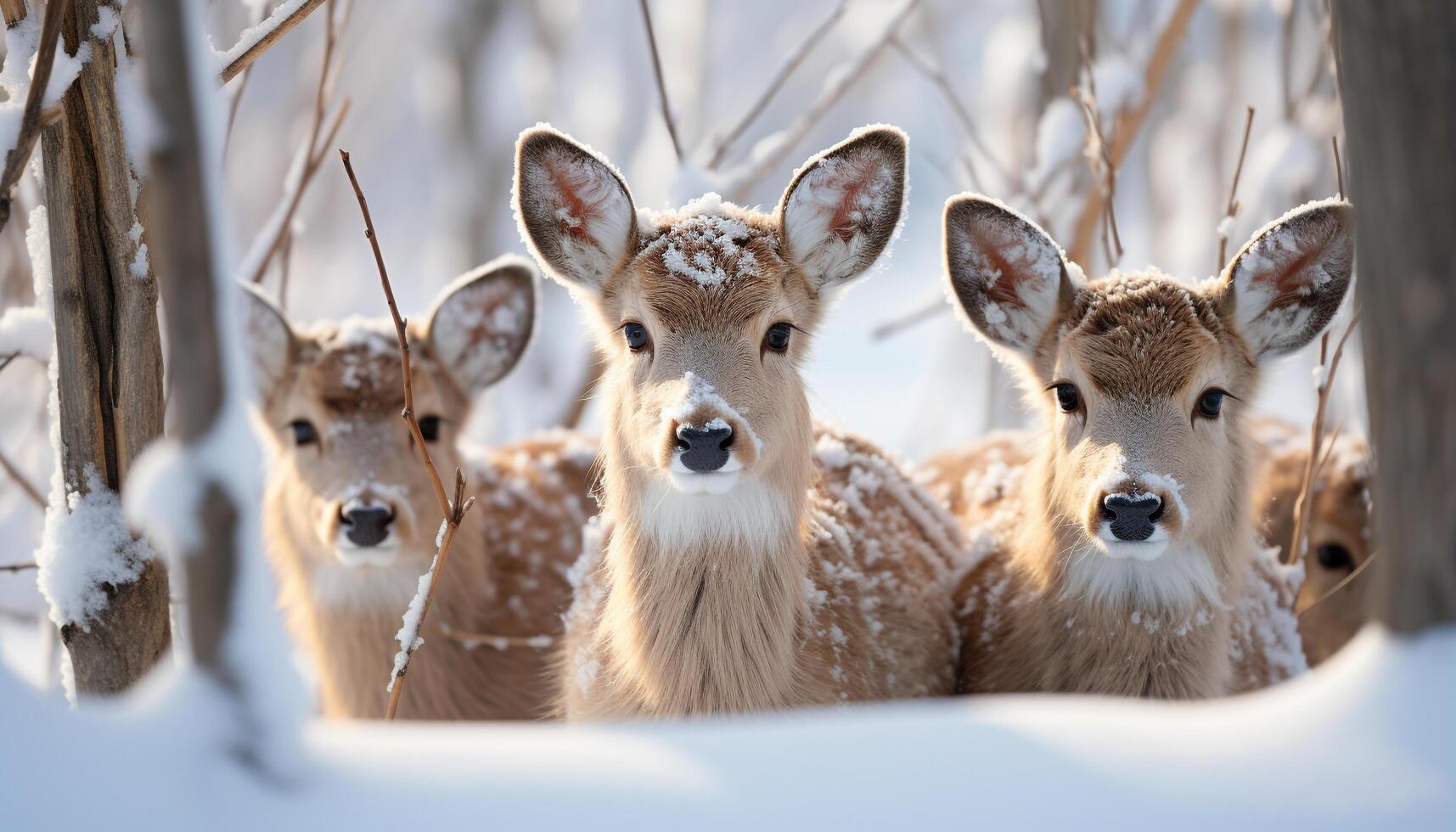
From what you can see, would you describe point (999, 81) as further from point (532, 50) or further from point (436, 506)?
point (436, 506)

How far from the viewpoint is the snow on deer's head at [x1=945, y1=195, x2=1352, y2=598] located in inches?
135

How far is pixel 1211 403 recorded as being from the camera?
3686 mm

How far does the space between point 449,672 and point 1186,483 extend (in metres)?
2.70

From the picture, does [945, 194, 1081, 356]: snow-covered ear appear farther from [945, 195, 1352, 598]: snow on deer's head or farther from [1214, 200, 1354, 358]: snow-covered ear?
[1214, 200, 1354, 358]: snow-covered ear

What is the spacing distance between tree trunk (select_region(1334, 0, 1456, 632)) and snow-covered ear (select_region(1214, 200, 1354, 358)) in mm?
1923

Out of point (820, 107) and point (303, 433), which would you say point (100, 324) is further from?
point (820, 107)

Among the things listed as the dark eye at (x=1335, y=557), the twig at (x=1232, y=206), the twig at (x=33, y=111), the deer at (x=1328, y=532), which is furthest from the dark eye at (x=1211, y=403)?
the twig at (x=33, y=111)

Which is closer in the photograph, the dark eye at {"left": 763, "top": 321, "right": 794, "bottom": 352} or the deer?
the dark eye at {"left": 763, "top": 321, "right": 794, "bottom": 352}

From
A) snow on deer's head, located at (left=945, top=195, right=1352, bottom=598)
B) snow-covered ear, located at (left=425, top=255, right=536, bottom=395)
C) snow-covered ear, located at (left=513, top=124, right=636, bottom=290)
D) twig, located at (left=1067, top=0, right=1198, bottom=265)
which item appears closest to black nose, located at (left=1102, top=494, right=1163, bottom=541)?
snow on deer's head, located at (left=945, top=195, right=1352, bottom=598)

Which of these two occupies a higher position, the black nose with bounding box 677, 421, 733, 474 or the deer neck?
the black nose with bounding box 677, 421, 733, 474

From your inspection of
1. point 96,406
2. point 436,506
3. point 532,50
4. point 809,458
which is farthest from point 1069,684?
point 532,50

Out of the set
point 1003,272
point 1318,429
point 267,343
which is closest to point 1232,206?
point 1318,429

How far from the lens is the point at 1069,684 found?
146 inches

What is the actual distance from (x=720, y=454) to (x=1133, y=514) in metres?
1.09
